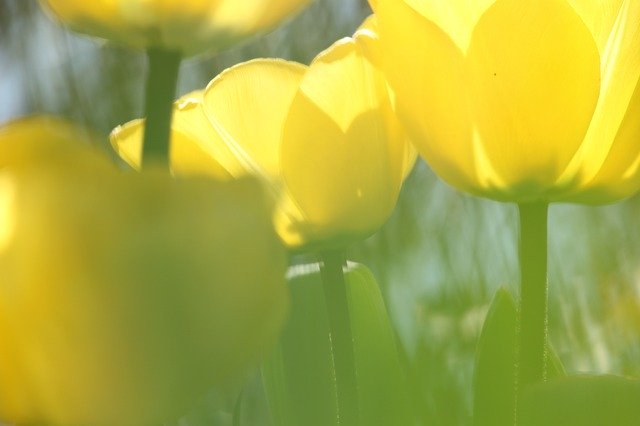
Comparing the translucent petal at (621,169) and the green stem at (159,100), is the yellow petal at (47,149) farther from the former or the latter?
the translucent petal at (621,169)

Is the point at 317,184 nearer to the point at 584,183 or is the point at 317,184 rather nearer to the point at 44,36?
the point at 584,183

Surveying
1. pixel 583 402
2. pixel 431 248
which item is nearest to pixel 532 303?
pixel 583 402

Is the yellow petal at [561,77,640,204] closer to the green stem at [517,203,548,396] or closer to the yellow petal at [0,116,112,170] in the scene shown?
the green stem at [517,203,548,396]

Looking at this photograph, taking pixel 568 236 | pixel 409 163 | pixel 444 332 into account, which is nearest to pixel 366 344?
pixel 409 163

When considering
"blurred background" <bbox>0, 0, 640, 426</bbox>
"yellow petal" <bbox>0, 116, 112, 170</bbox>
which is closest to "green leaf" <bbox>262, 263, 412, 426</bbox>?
"blurred background" <bbox>0, 0, 640, 426</bbox>

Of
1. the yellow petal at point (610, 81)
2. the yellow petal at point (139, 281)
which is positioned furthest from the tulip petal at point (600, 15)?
the yellow petal at point (139, 281)

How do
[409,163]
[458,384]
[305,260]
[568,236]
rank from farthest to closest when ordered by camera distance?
[568,236] < [305,260] < [458,384] < [409,163]
